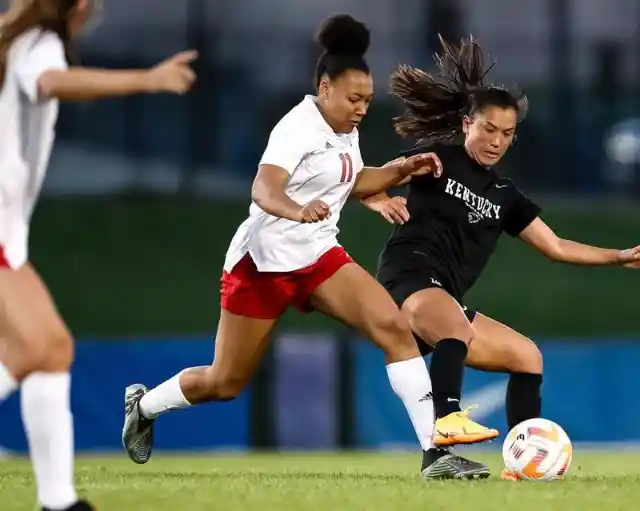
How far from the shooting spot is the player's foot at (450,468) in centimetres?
673

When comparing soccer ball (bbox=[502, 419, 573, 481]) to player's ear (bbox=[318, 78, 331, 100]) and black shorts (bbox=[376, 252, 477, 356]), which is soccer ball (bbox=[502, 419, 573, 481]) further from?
player's ear (bbox=[318, 78, 331, 100])

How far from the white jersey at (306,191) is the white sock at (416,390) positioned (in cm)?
65

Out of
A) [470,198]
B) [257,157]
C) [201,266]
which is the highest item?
[470,198]

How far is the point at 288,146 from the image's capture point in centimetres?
690

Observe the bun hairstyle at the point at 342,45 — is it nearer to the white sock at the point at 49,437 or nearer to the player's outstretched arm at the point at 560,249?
the player's outstretched arm at the point at 560,249

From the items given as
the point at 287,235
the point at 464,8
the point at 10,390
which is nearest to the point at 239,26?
the point at 464,8

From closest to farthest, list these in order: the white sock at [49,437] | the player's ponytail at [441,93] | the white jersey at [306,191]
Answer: the white sock at [49,437] < the white jersey at [306,191] < the player's ponytail at [441,93]

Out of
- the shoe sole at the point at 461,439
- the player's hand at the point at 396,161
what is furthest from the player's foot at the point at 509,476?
the player's hand at the point at 396,161

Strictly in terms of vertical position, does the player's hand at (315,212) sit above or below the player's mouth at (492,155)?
below

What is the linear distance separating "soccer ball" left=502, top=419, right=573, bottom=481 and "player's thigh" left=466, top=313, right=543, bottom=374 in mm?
579

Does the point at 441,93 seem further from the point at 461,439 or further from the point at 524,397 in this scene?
the point at 461,439

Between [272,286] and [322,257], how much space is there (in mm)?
271

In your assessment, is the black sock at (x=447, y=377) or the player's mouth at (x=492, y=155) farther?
the player's mouth at (x=492, y=155)

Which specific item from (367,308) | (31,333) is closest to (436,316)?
(367,308)
